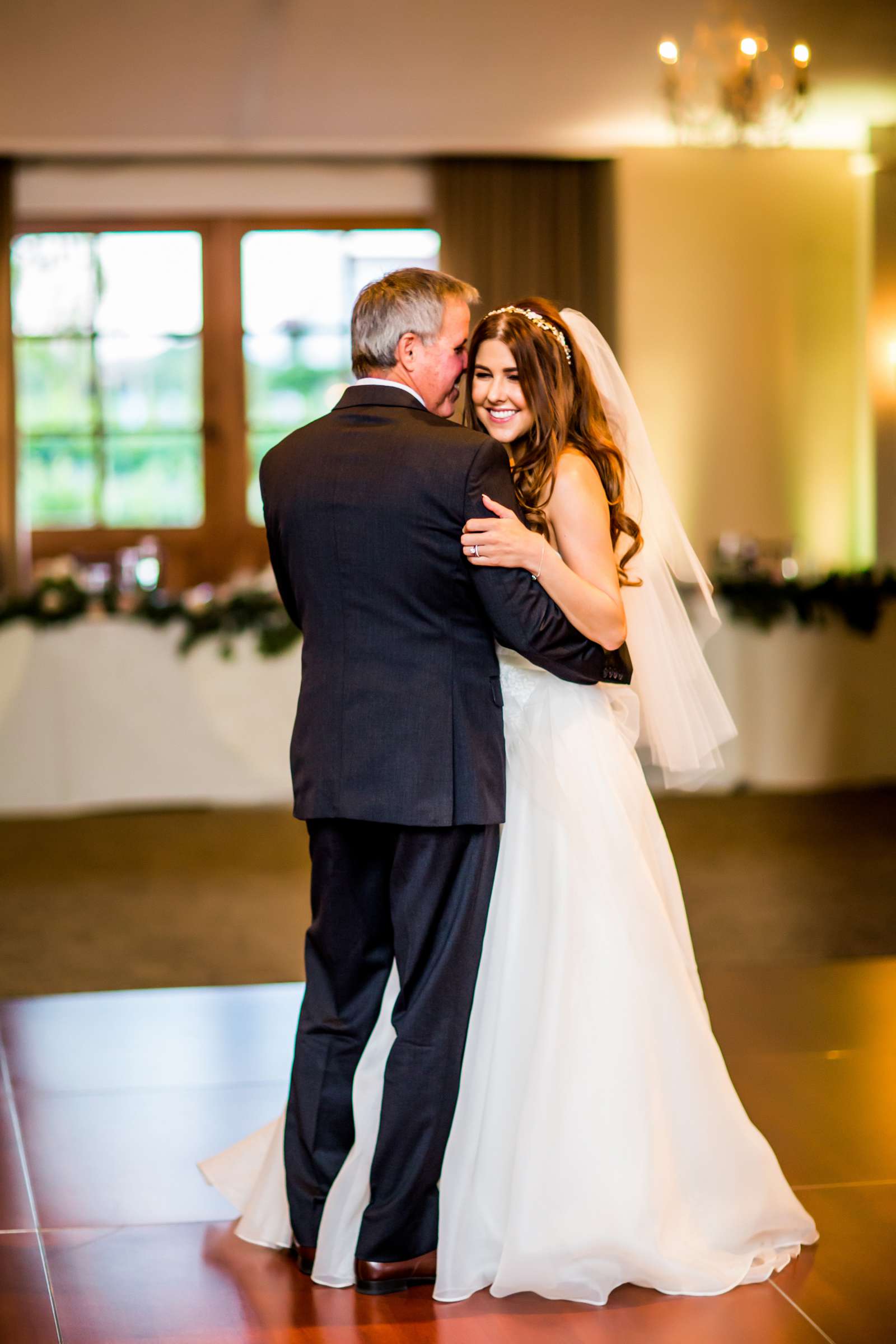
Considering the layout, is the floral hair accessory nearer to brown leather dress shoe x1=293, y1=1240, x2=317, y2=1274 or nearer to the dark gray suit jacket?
the dark gray suit jacket

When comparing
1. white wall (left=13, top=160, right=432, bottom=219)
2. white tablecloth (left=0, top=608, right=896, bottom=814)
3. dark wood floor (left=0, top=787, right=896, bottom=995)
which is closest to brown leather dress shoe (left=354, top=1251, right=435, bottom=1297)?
dark wood floor (left=0, top=787, right=896, bottom=995)

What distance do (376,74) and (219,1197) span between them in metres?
7.08

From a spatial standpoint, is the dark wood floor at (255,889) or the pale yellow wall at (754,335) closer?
the dark wood floor at (255,889)

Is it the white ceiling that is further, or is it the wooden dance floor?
the white ceiling

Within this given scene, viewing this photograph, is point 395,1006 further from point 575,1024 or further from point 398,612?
point 398,612

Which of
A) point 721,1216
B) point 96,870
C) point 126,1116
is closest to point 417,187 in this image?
point 96,870

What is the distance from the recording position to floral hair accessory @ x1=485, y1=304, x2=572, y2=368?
2.22m

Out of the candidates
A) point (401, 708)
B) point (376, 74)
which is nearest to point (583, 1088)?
point (401, 708)

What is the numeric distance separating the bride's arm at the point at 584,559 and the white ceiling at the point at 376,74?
5.73 meters

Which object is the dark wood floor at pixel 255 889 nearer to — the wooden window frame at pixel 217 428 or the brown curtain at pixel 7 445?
the brown curtain at pixel 7 445

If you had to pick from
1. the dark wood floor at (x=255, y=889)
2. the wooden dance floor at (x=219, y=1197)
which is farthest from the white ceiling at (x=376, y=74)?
the wooden dance floor at (x=219, y=1197)

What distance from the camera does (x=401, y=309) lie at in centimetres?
204

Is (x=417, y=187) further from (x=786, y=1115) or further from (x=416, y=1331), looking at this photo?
(x=416, y=1331)

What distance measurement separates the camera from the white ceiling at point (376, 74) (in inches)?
287
